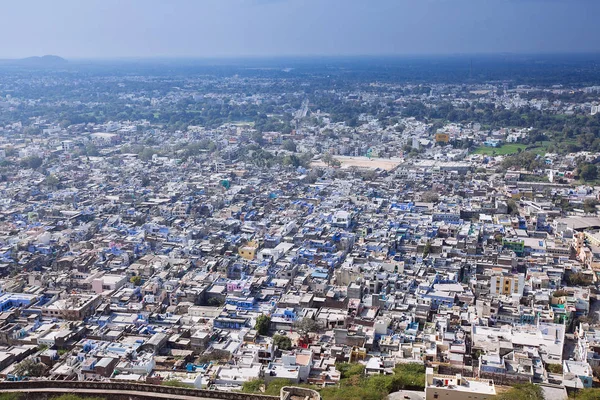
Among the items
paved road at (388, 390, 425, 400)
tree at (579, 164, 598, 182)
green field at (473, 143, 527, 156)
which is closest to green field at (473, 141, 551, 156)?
green field at (473, 143, 527, 156)

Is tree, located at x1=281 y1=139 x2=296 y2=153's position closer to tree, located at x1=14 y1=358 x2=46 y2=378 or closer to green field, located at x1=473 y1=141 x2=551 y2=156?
green field, located at x1=473 y1=141 x2=551 y2=156

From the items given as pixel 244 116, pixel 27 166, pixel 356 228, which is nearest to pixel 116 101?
pixel 244 116

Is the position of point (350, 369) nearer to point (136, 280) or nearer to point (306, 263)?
point (306, 263)

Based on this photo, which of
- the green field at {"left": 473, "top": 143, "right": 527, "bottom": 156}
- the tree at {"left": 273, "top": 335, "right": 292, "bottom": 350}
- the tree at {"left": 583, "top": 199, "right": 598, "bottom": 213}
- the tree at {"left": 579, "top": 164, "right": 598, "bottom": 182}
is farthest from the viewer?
the green field at {"left": 473, "top": 143, "right": 527, "bottom": 156}

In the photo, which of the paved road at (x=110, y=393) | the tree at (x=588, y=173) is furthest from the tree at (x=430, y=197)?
the paved road at (x=110, y=393)

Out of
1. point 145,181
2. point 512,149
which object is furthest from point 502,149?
point 145,181

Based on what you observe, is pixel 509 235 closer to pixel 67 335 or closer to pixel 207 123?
pixel 67 335
